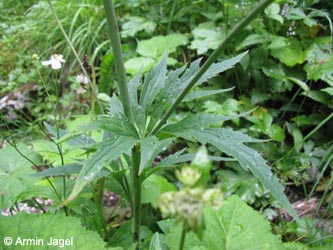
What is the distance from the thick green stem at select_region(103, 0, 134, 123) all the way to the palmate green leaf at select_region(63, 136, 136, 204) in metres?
0.12

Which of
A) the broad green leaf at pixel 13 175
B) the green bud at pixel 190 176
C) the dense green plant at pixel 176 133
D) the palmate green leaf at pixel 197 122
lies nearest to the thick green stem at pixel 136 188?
the dense green plant at pixel 176 133

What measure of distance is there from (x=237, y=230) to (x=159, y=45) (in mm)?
1512

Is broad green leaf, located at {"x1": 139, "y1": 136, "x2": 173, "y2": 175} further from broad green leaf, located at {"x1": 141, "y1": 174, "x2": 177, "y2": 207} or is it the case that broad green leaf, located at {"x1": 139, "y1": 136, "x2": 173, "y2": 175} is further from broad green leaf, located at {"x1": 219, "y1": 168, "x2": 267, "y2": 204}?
broad green leaf, located at {"x1": 219, "y1": 168, "x2": 267, "y2": 204}

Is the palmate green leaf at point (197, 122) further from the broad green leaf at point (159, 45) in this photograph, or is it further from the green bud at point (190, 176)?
the broad green leaf at point (159, 45)

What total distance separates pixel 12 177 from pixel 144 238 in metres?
0.54

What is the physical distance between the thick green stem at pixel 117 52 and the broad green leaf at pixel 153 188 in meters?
0.55

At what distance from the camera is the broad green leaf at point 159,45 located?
233 centimetres

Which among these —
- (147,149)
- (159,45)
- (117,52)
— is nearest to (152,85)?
(117,52)

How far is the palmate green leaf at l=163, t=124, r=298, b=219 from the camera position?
29.1 inches

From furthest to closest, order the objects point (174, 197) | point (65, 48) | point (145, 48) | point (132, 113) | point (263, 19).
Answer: point (65, 48) → point (145, 48) → point (263, 19) → point (132, 113) → point (174, 197)

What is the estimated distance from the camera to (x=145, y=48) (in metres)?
2.38

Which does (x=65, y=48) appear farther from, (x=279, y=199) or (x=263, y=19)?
(x=279, y=199)

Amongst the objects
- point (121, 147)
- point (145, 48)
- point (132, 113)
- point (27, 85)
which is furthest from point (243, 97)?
point (27, 85)

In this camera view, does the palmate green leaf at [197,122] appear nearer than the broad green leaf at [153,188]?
Yes
